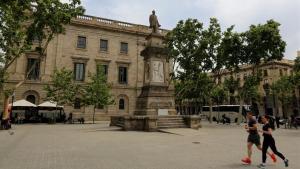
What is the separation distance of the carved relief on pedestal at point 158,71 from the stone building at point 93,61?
13998 mm

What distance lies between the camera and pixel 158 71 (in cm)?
1862

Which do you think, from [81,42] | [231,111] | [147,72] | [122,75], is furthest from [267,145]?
[231,111]

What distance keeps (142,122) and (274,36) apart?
17575 millimetres

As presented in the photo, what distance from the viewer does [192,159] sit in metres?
7.55

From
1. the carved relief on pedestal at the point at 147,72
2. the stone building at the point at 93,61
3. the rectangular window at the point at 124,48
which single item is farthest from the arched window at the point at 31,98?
the carved relief on pedestal at the point at 147,72

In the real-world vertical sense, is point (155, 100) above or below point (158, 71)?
below

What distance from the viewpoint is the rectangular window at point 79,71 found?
110 feet

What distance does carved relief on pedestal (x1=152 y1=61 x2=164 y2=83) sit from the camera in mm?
18438

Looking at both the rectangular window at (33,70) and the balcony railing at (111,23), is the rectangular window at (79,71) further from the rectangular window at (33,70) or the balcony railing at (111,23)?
the balcony railing at (111,23)

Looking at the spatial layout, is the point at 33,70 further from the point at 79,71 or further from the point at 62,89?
the point at 62,89

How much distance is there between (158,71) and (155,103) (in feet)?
8.63

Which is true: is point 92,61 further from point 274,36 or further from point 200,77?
point 274,36

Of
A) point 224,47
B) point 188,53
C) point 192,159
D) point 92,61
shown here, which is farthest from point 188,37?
point 192,159

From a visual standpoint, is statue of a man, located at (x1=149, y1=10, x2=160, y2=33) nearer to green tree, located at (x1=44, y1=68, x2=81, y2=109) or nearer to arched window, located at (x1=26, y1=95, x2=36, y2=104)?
green tree, located at (x1=44, y1=68, x2=81, y2=109)
